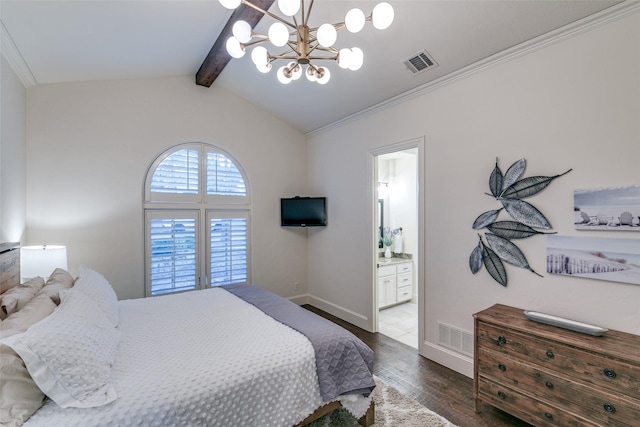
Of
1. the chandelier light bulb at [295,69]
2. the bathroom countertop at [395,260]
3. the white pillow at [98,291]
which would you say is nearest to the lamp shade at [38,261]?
the white pillow at [98,291]

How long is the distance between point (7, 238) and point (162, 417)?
7.55 ft

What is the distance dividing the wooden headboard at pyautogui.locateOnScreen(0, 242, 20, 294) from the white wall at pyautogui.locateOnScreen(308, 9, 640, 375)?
3309mm

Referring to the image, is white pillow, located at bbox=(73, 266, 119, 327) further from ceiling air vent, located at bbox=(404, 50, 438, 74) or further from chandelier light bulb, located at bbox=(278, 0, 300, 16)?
ceiling air vent, located at bbox=(404, 50, 438, 74)

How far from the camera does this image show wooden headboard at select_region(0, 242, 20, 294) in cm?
202

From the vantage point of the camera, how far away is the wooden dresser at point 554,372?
63.6 inches

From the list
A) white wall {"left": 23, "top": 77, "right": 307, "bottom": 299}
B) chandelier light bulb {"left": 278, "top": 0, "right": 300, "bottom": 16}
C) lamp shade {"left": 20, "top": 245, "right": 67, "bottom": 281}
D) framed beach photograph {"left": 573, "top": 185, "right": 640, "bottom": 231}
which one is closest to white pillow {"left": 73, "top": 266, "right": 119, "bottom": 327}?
lamp shade {"left": 20, "top": 245, "right": 67, "bottom": 281}

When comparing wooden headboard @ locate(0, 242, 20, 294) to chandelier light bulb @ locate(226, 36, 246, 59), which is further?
wooden headboard @ locate(0, 242, 20, 294)

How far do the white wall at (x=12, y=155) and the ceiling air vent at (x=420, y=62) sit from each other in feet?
11.2

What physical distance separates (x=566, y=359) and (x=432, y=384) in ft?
3.69

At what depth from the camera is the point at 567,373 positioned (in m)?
1.79

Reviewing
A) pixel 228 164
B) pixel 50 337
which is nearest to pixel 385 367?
pixel 50 337

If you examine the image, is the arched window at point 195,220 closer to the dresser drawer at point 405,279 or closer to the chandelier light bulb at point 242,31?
the dresser drawer at point 405,279

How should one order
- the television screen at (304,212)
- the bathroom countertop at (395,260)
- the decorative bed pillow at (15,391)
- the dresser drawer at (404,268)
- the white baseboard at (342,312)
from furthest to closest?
1. the dresser drawer at (404,268)
2. the bathroom countertop at (395,260)
3. the television screen at (304,212)
4. the white baseboard at (342,312)
5. the decorative bed pillow at (15,391)

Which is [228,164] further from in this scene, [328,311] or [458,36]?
[458,36]
